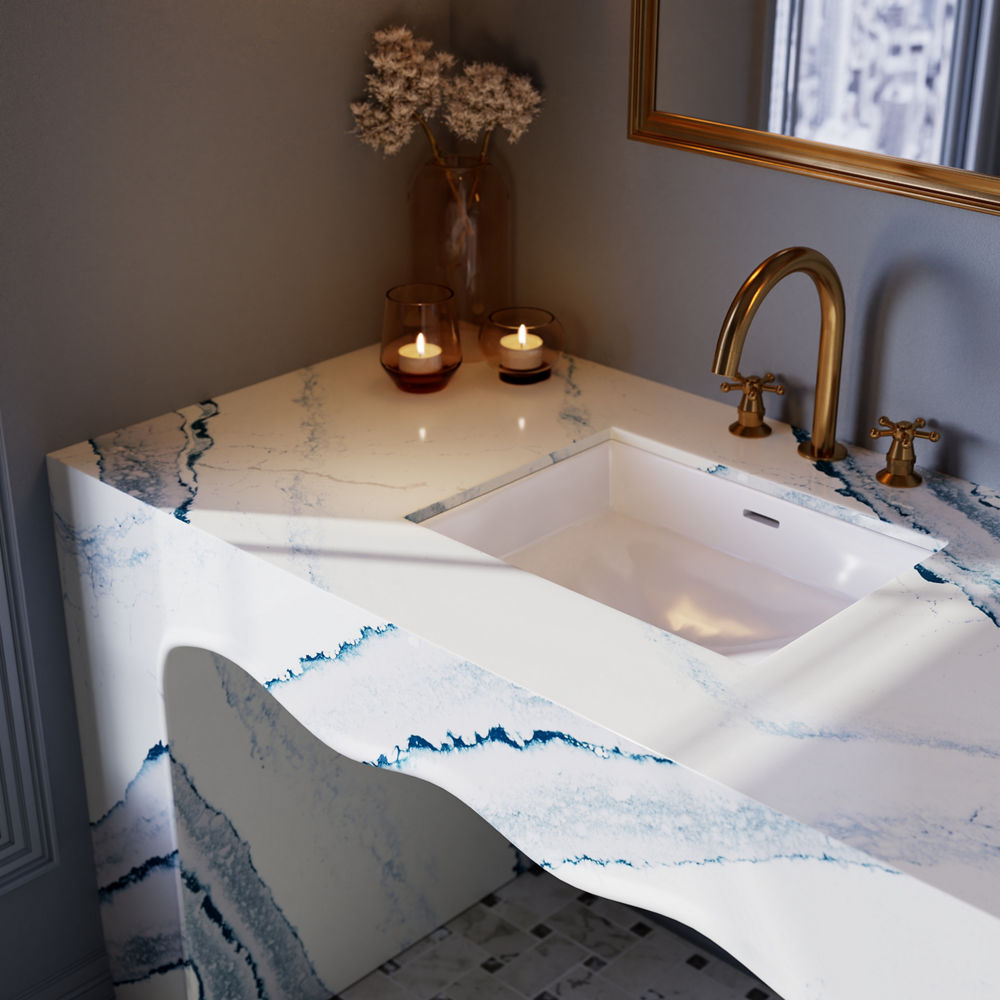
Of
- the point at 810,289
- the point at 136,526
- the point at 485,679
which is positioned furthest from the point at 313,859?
the point at 810,289

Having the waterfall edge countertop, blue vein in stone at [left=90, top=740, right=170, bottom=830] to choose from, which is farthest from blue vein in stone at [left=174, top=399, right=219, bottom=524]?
blue vein in stone at [left=90, top=740, right=170, bottom=830]

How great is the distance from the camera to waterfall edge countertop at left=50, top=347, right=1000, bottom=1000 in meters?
1.03

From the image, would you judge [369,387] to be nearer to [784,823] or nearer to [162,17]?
[162,17]

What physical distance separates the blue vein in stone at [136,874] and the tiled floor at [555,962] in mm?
414

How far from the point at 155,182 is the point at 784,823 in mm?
1122

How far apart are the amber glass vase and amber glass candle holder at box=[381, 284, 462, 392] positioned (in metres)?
0.08

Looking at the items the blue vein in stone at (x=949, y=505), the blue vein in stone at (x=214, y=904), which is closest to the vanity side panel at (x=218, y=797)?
the blue vein in stone at (x=214, y=904)

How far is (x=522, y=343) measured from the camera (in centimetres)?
181

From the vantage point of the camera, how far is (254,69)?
66.4 inches

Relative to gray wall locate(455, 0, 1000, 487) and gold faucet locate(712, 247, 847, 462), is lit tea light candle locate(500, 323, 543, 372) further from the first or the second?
gold faucet locate(712, 247, 847, 462)

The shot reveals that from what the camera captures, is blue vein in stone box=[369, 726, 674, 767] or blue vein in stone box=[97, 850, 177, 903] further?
blue vein in stone box=[97, 850, 177, 903]

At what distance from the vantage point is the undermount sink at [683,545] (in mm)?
1510

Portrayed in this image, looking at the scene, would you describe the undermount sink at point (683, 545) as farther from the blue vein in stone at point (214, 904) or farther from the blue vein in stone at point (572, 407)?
the blue vein in stone at point (214, 904)

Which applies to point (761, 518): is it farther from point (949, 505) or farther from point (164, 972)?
point (164, 972)
